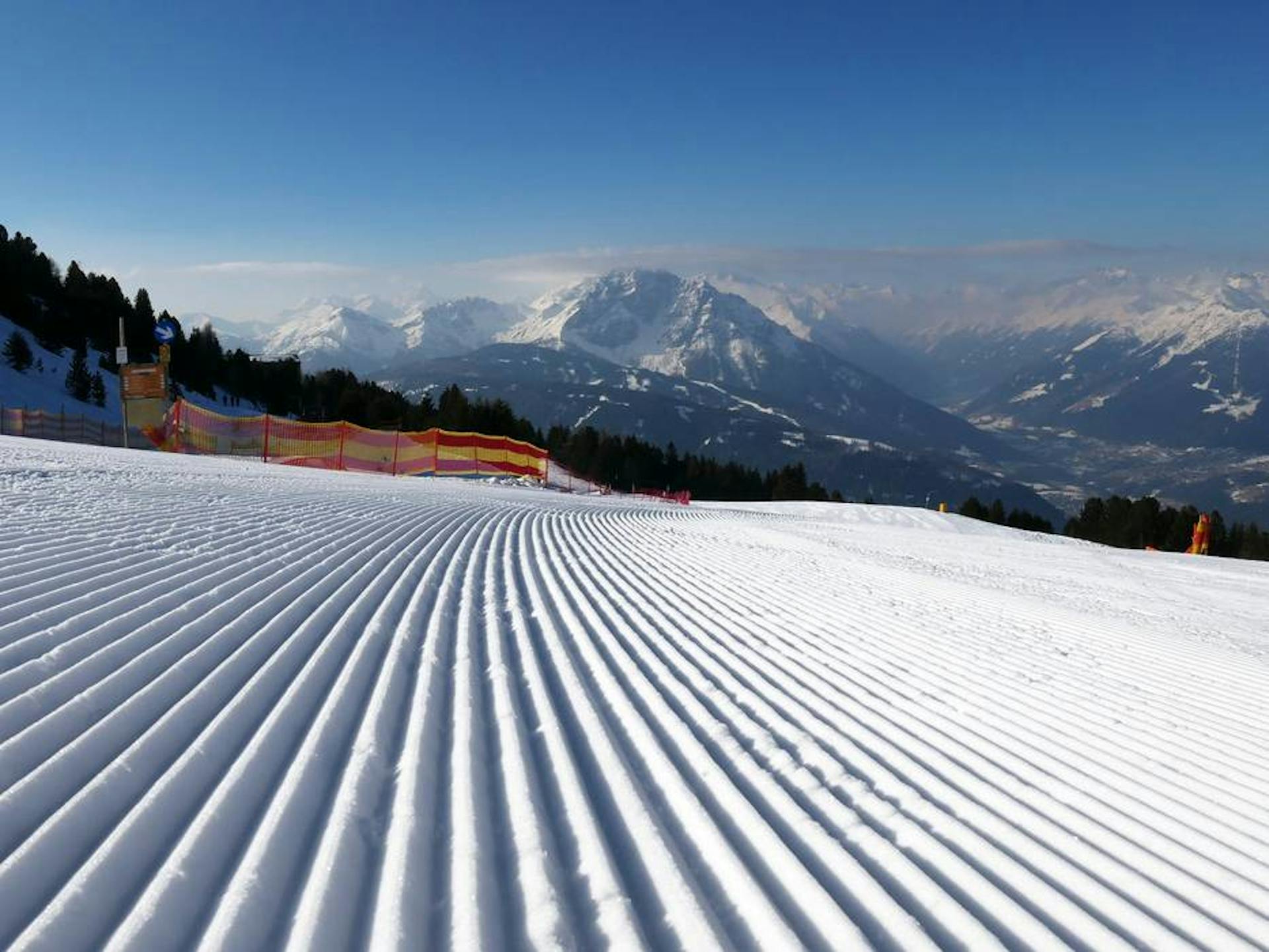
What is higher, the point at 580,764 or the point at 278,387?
Answer: the point at 278,387

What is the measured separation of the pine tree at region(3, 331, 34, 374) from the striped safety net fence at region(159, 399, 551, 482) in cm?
2946

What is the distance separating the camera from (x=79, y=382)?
61.2 meters

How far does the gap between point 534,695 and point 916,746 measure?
2.25 metres

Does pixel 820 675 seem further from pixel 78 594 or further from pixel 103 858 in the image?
pixel 78 594

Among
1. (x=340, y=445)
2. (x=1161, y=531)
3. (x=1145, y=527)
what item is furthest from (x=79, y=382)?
(x=1161, y=531)

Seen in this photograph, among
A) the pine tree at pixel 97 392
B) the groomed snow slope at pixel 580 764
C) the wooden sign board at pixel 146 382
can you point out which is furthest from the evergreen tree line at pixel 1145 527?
the groomed snow slope at pixel 580 764

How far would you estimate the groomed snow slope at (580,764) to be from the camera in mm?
2863

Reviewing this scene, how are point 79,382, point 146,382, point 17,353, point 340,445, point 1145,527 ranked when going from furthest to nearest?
point 1145,527, point 79,382, point 17,353, point 146,382, point 340,445

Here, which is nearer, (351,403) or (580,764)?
(580,764)

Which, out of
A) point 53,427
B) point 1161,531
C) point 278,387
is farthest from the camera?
point 278,387

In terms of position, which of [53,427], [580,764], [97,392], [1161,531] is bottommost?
[1161,531]

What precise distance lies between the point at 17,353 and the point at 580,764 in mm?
69755

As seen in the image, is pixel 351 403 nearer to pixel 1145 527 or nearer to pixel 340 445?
pixel 340 445

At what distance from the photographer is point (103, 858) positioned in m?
2.88
